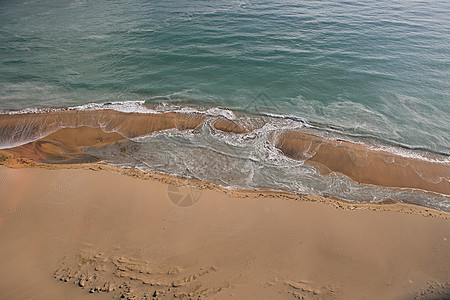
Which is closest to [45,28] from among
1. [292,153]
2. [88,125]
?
[88,125]

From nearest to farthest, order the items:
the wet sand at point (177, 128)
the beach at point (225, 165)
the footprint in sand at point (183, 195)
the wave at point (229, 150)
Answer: the beach at point (225, 165)
the footprint in sand at point (183, 195)
the wave at point (229, 150)
the wet sand at point (177, 128)

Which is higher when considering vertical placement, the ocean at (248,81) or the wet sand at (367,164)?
the ocean at (248,81)

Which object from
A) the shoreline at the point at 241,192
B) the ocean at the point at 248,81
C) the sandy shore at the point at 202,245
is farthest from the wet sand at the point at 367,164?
the sandy shore at the point at 202,245

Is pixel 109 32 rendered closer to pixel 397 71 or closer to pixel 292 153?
pixel 292 153

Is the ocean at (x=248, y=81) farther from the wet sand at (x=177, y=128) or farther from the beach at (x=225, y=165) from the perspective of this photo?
the wet sand at (x=177, y=128)

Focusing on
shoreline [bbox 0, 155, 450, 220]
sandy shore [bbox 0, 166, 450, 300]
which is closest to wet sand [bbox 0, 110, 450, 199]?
shoreline [bbox 0, 155, 450, 220]

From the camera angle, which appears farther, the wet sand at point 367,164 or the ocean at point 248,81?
the ocean at point 248,81

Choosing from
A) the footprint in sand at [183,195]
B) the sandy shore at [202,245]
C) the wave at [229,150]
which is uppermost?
the wave at [229,150]
